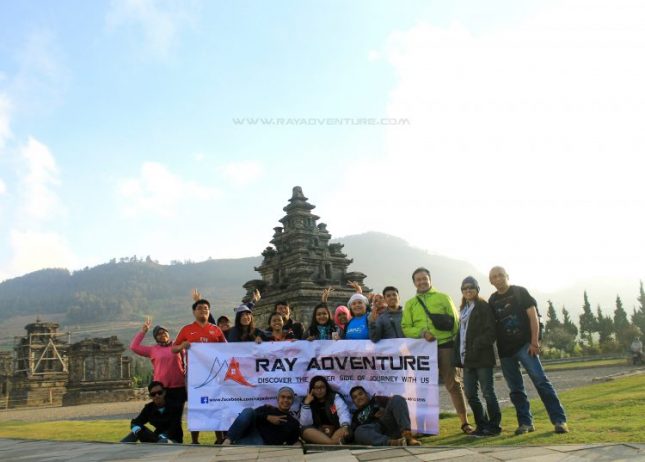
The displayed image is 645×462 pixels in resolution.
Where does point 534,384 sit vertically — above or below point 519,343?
below

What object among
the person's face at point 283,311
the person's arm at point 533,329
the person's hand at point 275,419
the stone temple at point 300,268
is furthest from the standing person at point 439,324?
the stone temple at point 300,268

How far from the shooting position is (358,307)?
27.2ft

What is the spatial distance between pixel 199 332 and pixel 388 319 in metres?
3.12

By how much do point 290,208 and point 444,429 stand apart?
3322 cm

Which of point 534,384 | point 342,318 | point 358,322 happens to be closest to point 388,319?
point 358,322

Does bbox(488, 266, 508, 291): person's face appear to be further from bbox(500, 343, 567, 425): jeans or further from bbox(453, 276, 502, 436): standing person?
bbox(500, 343, 567, 425): jeans

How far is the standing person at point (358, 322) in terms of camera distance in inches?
324

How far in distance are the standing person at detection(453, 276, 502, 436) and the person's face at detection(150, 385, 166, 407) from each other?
4.68 m

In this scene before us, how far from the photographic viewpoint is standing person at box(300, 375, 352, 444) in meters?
6.93

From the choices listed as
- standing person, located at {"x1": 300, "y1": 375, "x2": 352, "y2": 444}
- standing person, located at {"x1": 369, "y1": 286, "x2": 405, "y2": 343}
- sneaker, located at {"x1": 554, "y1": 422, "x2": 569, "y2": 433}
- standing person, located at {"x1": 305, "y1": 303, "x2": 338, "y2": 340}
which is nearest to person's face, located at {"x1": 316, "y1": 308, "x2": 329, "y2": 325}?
standing person, located at {"x1": 305, "y1": 303, "x2": 338, "y2": 340}

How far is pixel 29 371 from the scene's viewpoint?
161 ft

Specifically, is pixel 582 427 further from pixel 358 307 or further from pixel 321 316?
pixel 321 316

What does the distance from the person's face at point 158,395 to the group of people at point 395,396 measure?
2 centimetres

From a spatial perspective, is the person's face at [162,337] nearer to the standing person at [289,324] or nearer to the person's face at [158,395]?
the person's face at [158,395]
